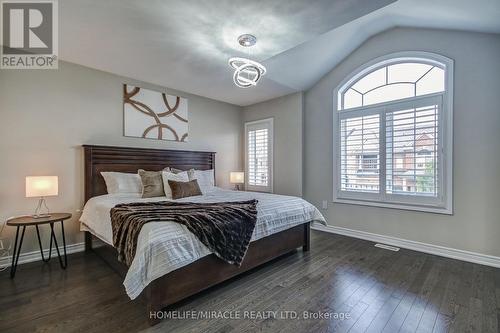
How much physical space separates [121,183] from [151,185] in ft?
1.38

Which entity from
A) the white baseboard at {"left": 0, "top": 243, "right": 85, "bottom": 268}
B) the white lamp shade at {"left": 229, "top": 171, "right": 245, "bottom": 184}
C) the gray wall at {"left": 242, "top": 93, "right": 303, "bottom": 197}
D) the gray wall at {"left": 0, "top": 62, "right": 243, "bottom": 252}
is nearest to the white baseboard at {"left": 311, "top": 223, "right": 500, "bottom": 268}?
the gray wall at {"left": 242, "top": 93, "right": 303, "bottom": 197}

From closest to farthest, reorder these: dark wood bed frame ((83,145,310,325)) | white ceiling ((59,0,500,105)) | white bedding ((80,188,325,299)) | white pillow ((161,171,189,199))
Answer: white bedding ((80,188,325,299)) → dark wood bed frame ((83,145,310,325)) → white ceiling ((59,0,500,105)) → white pillow ((161,171,189,199))

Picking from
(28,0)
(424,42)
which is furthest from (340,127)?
(28,0)

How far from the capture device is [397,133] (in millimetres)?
3590

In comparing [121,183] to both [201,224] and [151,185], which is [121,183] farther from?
[201,224]

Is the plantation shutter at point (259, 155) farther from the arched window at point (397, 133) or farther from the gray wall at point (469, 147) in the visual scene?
the gray wall at point (469, 147)

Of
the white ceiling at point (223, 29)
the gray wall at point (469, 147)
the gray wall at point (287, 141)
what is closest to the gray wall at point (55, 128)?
the white ceiling at point (223, 29)

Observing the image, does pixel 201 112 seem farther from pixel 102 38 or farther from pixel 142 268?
pixel 142 268

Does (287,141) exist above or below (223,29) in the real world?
below

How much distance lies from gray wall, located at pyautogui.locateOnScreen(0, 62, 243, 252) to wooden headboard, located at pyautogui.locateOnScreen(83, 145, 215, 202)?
15 cm

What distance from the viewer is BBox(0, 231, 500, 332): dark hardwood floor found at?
181 centimetres

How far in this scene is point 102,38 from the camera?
281 cm

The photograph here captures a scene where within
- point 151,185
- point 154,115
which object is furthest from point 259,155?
point 151,185

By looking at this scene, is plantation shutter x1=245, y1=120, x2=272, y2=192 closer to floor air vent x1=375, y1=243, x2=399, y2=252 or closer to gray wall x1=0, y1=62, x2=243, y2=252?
gray wall x1=0, y1=62, x2=243, y2=252
